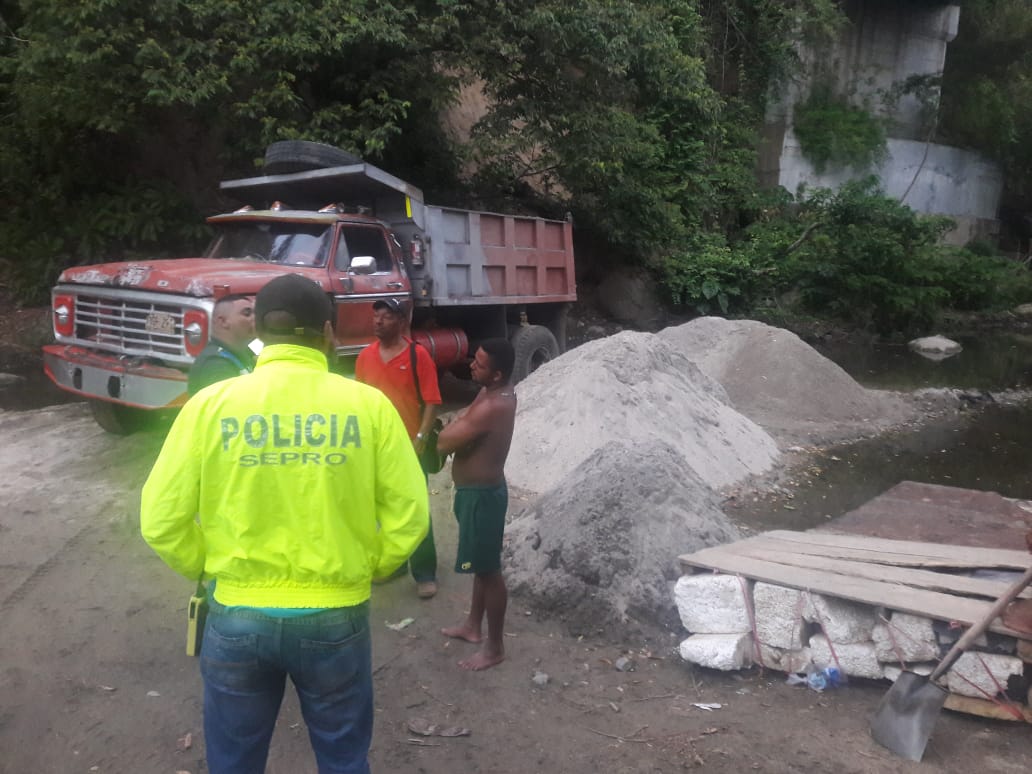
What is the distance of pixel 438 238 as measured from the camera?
9070mm

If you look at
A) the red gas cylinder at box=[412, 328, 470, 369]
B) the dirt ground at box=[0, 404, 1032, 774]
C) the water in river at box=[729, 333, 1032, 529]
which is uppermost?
the red gas cylinder at box=[412, 328, 470, 369]

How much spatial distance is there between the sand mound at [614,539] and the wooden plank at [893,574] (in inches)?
16.5

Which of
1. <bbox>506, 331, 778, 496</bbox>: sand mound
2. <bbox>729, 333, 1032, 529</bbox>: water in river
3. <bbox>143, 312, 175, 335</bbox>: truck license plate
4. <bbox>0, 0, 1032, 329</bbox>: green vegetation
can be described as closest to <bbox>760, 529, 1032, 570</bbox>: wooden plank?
<bbox>729, 333, 1032, 529</bbox>: water in river

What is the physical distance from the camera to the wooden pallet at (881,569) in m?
3.73

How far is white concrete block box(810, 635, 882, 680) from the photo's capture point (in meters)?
3.80

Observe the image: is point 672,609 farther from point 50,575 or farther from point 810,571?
point 50,575

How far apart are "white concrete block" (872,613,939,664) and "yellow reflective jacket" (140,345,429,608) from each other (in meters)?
2.55

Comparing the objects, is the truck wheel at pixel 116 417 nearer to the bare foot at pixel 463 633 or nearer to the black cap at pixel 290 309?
the bare foot at pixel 463 633

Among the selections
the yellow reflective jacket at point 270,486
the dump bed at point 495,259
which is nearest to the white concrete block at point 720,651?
the yellow reflective jacket at point 270,486

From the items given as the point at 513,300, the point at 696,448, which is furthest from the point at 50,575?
the point at 513,300

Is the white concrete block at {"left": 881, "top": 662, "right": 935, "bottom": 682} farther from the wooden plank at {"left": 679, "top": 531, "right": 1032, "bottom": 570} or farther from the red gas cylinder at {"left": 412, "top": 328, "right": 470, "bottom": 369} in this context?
the red gas cylinder at {"left": 412, "top": 328, "right": 470, "bottom": 369}

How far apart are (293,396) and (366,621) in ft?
2.15

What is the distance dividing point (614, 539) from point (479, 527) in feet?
3.54

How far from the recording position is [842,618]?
385 cm
